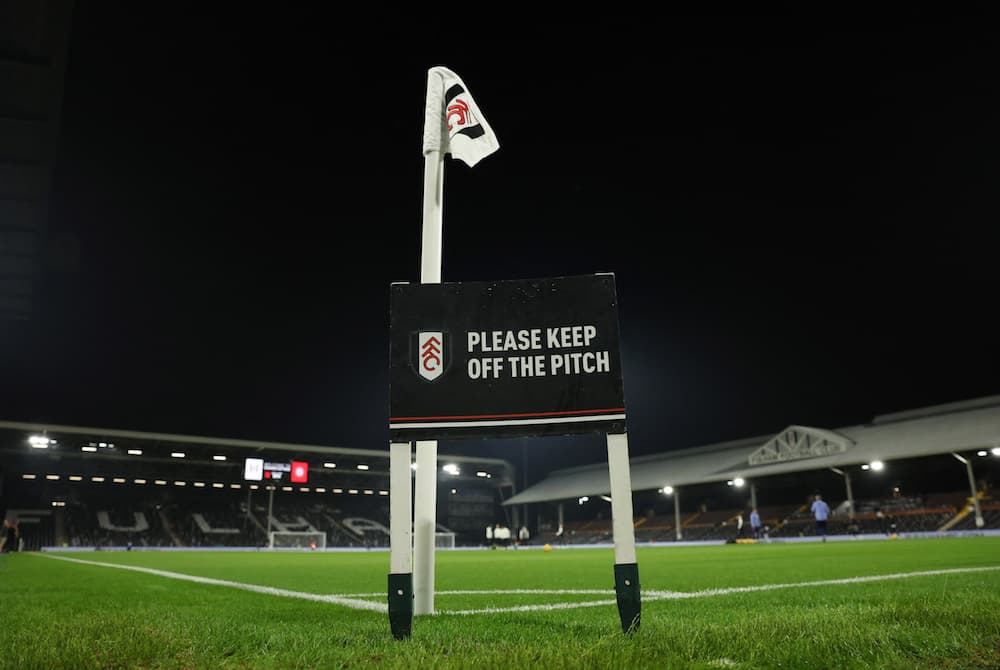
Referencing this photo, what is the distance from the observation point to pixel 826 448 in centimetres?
3547

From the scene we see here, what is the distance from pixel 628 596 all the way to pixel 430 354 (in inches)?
57.2

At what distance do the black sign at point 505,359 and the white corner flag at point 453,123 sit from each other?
1.52 meters

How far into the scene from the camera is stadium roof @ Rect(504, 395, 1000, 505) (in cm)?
3036

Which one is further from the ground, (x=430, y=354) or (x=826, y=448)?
(x=826, y=448)

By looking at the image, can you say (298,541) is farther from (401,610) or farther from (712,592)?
(401,610)

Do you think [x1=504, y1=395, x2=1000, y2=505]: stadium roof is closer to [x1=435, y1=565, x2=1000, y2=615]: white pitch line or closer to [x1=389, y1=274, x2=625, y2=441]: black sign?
[x1=435, y1=565, x2=1000, y2=615]: white pitch line

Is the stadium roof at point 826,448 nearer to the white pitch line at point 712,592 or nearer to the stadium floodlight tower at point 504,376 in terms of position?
the white pitch line at point 712,592

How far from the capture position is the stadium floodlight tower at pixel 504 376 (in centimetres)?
316

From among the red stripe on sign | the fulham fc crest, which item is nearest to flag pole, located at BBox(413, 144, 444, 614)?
→ the red stripe on sign

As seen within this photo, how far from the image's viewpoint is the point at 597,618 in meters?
3.98

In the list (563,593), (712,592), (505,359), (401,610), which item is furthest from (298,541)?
(505,359)

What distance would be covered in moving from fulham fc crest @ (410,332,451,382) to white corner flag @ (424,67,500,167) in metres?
1.67

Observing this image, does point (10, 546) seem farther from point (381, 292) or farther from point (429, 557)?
point (429, 557)

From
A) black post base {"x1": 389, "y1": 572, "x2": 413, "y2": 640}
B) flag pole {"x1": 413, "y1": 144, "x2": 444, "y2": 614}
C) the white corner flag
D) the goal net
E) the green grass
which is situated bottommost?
the goal net
